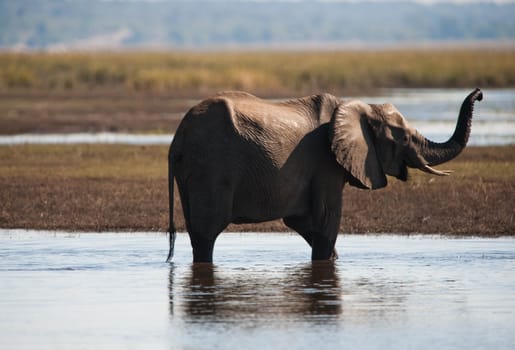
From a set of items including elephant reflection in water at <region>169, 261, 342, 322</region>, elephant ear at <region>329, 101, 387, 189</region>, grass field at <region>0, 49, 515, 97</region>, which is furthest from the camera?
grass field at <region>0, 49, 515, 97</region>

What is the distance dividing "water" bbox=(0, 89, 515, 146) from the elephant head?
12.4 meters

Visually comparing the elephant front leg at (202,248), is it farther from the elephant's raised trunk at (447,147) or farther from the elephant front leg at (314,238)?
the elephant's raised trunk at (447,147)

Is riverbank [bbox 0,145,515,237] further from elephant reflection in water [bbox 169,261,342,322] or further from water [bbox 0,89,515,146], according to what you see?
water [bbox 0,89,515,146]

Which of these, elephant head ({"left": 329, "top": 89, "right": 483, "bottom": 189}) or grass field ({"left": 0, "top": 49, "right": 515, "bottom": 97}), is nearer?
elephant head ({"left": 329, "top": 89, "right": 483, "bottom": 189})

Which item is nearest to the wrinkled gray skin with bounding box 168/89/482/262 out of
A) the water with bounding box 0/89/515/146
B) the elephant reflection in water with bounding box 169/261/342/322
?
the elephant reflection in water with bounding box 169/261/342/322

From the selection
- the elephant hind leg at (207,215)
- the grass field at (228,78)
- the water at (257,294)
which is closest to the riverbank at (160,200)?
the water at (257,294)

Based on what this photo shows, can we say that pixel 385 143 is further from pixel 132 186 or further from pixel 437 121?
pixel 437 121

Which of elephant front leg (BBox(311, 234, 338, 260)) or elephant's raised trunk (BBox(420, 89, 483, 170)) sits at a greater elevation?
elephant's raised trunk (BBox(420, 89, 483, 170))

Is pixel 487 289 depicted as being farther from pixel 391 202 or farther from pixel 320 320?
pixel 391 202

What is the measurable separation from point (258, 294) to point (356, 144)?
83.7 inches

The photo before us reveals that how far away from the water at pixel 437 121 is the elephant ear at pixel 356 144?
1267cm

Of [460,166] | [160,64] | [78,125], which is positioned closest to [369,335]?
[460,166]

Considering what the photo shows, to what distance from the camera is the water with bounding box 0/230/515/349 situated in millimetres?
9148

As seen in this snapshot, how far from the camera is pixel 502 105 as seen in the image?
3991 centimetres
